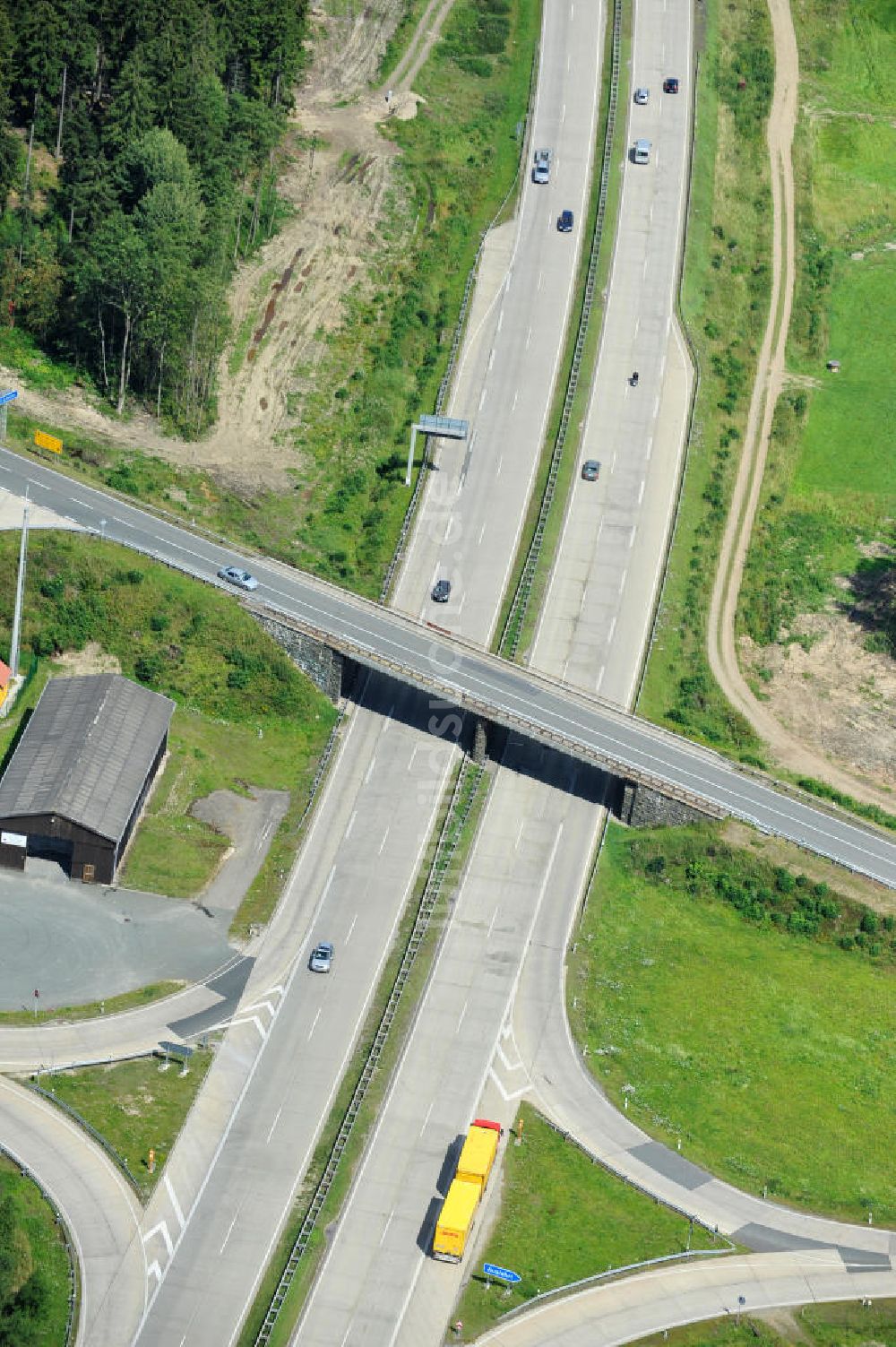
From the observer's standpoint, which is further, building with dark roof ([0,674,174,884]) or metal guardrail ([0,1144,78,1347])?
building with dark roof ([0,674,174,884])

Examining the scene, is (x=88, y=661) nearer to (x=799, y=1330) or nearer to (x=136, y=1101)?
(x=136, y=1101)


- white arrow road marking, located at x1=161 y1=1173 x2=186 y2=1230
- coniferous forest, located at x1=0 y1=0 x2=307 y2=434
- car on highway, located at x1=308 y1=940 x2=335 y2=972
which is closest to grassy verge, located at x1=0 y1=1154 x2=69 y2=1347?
white arrow road marking, located at x1=161 y1=1173 x2=186 y2=1230

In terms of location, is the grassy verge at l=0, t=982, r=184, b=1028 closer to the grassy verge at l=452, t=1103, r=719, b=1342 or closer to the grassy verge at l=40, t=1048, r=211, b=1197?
the grassy verge at l=40, t=1048, r=211, b=1197

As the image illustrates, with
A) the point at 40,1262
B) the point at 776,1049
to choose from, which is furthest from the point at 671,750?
the point at 40,1262

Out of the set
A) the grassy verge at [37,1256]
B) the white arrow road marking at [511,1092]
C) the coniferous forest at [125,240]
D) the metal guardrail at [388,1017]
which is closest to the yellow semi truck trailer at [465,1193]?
the white arrow road marking at [511,1092]

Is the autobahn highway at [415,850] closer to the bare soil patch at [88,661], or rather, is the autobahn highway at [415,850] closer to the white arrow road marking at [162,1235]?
the white arrow road marking at [162,1235]

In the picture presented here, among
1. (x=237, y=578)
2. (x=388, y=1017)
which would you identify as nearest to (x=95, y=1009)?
(x=388, y=1017)
